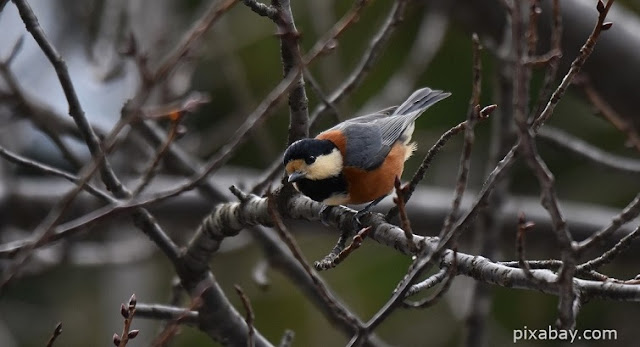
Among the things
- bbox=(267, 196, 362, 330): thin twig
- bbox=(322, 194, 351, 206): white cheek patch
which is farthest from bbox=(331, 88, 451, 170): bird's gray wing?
bbox=(267, 196, 362, 330): thin twig

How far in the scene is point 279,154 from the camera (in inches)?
216

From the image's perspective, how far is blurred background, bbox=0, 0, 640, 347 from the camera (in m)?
4.34

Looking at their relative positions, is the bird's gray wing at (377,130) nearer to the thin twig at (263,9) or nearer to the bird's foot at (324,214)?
the bird's foot at (324,214)

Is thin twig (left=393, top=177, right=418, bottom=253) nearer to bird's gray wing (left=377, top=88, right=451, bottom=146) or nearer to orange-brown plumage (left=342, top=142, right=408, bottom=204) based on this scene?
orange-brown plumage (left=342, top=142, right=408, bottom=204)

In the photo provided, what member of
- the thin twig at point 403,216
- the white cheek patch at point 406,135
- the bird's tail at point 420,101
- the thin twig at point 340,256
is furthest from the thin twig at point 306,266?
the bird's tail at point 420,101

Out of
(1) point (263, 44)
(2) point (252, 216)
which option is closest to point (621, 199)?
(1) point (263, 44)

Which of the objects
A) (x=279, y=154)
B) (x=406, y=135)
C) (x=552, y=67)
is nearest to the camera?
(x=552, y=67)

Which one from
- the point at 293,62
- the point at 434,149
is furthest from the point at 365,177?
the point at 434,149

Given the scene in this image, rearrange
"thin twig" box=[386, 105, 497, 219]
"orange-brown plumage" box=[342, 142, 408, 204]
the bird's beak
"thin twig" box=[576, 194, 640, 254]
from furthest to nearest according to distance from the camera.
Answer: "orange-brown plumage" box=[342, 142, 408, 204], the bird's beak, "thin twig" box=[386, 105, 497, 219], "thin twig" box=[576, 194, 640, 254]

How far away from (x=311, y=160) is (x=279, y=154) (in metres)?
2.82

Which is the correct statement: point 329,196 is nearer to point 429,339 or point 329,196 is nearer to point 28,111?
point 28,111

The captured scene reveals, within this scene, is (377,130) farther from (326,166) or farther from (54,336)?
(54,336)

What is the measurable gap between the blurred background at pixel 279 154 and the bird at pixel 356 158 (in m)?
1.02

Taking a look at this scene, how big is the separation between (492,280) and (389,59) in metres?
4.77
